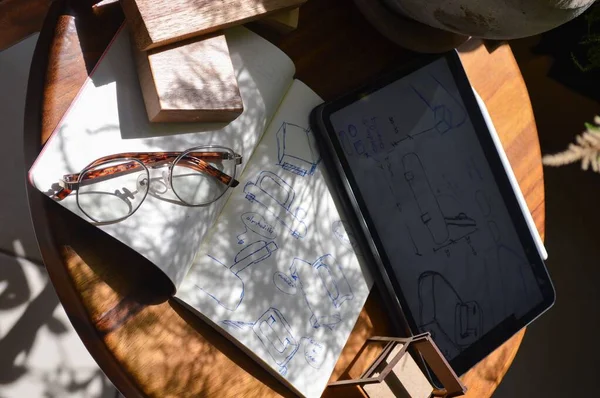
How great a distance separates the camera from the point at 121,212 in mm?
536

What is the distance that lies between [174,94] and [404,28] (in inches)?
11.3

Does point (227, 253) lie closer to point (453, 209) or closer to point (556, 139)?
point (453, 209)

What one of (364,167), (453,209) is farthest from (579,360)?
(364,167)

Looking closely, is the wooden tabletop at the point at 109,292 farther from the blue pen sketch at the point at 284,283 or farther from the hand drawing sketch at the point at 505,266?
the hand drawing sketch at the point at 505,266

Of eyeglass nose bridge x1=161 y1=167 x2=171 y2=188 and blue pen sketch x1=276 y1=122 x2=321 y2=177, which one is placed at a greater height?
eyeglass nose bridge x1=161 y1=167 x2=171 y2=188

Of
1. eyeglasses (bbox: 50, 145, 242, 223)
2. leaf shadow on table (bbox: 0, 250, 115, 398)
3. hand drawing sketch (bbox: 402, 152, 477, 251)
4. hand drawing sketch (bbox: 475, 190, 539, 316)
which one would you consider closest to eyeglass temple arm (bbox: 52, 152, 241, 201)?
eyeglasses (bbox: 50, 145, 242, 223)

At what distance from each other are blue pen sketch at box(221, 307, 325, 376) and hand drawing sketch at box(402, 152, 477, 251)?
189 mm

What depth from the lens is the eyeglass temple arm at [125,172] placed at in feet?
1.70

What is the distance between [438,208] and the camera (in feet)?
2.37

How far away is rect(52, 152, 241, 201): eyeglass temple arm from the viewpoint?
1.70 feet

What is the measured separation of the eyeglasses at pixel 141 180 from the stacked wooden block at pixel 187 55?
0.03m

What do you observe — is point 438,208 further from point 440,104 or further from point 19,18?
point 19,18

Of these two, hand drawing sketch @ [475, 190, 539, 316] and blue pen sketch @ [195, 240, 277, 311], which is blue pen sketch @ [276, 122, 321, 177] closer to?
blue pen sketch @ [195, 240, 277, 311]

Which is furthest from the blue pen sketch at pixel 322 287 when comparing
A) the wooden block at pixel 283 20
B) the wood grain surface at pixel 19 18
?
the wood grain surface at pixel 19 18
